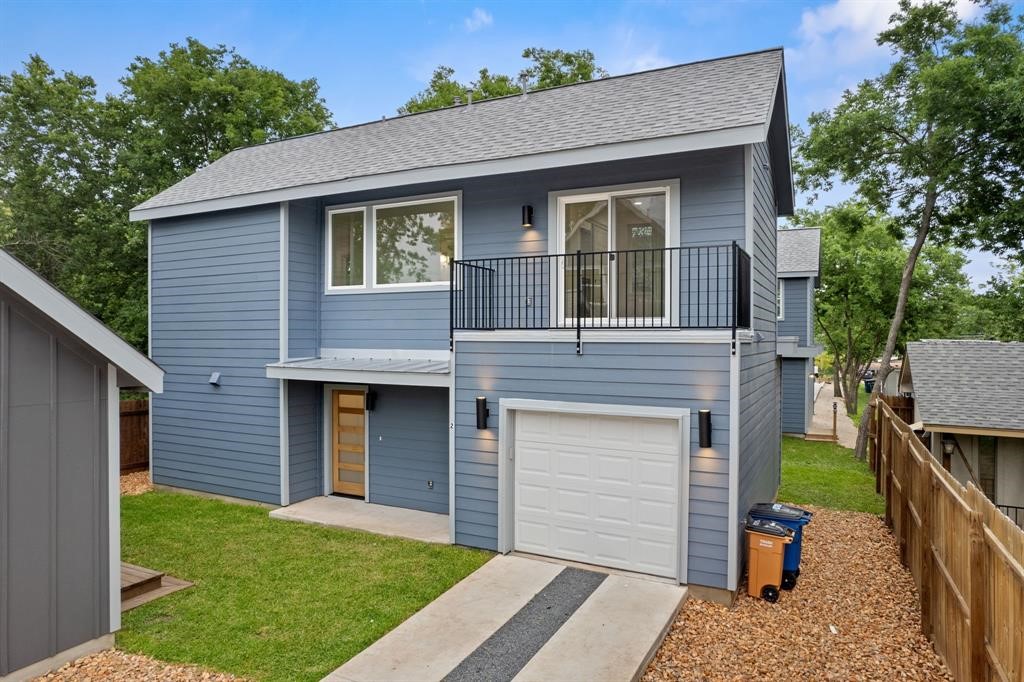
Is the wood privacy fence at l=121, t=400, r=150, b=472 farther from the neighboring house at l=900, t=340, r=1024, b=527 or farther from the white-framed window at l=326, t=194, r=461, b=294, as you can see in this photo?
the neighboring house at l=900, t=340, r=1024, b=527

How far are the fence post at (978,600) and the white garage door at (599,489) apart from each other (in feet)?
8.93

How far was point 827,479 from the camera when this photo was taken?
40.3 ft

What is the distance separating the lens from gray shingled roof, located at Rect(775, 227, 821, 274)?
19.1 m

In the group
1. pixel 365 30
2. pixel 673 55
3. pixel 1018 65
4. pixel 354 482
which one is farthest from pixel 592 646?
pixel 673 55

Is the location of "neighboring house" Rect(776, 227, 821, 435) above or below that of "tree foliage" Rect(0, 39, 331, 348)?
below

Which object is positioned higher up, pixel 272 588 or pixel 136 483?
pixel 272 588

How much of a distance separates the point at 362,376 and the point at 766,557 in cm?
569

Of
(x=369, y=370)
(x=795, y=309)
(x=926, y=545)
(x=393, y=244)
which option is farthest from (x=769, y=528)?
(x=795, y=309)

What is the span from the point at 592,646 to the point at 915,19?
53.0 ft

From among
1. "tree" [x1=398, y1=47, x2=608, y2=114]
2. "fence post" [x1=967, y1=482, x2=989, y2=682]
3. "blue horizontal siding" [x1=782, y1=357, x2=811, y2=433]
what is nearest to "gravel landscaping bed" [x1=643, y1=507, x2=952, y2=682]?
"fence post" [x1=967, y1=482, x2=989, y2=682]

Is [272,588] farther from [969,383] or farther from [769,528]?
[969,383]

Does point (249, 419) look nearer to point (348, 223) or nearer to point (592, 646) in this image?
point (348, 223)

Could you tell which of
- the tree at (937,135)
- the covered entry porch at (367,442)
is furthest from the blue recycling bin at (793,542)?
the tree at (937,135)

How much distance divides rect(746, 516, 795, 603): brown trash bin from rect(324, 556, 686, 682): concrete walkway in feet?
2.75
